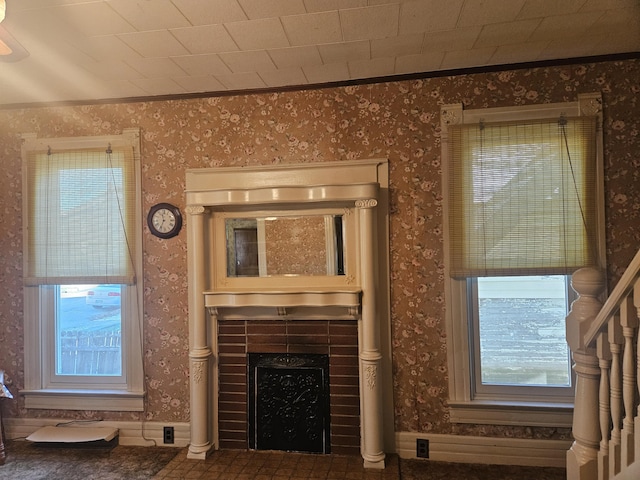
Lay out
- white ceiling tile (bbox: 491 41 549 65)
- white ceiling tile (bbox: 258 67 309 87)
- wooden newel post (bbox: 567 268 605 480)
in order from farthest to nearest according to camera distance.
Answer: white ceiling tile (bbox: 258 67 309 87), white ceiling tile (bbox: 491 41 549 65), wooden newel post (bbox: 567 268 605 480)

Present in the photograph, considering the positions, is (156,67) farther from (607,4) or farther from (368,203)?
(607,4)

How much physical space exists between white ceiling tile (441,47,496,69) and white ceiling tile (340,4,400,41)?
1.63ft

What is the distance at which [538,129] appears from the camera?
8.18ft

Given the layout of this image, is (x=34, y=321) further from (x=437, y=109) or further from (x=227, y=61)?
(x=437, y=109)

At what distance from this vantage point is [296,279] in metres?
2.72

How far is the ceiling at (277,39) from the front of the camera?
6.05 feet

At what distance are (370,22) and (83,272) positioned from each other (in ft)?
8.48

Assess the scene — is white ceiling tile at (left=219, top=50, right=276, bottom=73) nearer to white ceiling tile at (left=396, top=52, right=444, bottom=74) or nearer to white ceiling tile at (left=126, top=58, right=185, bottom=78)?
white ceiling tile at (left=126, top=58, right=185, bottom=78)

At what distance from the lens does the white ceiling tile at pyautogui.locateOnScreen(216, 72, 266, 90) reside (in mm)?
2562

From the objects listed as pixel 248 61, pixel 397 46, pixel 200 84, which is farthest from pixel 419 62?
pixel 200 84

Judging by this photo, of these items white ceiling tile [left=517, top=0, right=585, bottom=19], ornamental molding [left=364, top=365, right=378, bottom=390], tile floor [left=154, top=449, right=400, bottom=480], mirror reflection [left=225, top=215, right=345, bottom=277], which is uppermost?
white ceiling tile [left=517, top=0, right=585, bottom=19]

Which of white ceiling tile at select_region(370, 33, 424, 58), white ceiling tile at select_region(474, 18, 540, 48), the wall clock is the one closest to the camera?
white ceiling tile at select_region(474, 18, 540, 48)

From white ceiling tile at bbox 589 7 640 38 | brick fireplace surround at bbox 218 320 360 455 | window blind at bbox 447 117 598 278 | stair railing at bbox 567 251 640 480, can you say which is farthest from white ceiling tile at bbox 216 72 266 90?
stair railing at bbox 567 251 640 480

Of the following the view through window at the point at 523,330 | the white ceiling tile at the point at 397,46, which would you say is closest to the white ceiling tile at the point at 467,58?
the white ceiling tile at the point at 397,46
